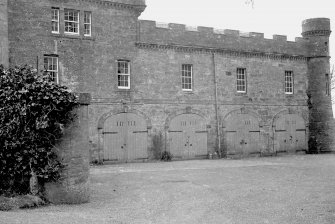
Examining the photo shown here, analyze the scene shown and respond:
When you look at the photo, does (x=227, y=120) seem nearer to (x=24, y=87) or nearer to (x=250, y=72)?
(x=250, y=72)

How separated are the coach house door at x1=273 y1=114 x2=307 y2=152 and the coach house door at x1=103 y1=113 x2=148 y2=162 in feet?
31.4

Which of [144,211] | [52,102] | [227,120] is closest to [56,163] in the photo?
[52,102]

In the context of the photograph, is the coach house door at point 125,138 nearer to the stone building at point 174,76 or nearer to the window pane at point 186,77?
the stone building at point 174,76

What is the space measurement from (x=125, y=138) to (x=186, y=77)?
5338mm

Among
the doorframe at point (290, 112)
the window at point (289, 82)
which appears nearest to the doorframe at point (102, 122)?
the doorframe at point (290, 112)

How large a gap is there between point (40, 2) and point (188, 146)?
1113 centimetres

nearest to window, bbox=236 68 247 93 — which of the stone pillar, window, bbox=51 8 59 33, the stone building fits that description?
the stone building

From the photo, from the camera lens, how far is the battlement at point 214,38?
79.9 feet

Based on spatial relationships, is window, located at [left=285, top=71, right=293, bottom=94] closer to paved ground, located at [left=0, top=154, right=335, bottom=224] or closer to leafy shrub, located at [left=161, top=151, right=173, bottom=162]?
leafy shrub, located at [left=161, top=151, right=173, bottom=162]

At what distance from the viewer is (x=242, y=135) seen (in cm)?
2695

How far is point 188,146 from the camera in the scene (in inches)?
985

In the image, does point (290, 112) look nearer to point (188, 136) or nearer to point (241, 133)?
point (241, 133)

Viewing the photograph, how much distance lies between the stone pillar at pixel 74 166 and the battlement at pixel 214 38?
1369 centimetres

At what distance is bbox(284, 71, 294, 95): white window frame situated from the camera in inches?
1145
